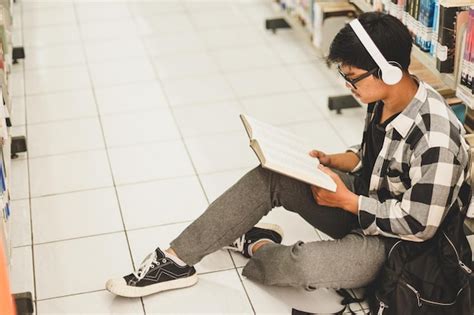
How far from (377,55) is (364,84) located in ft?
0.39

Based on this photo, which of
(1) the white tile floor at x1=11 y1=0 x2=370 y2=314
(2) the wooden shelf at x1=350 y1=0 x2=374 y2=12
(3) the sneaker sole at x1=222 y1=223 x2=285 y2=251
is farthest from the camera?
(2) the wooden shelf at x1=350 y1=0 x2=374 y2=12

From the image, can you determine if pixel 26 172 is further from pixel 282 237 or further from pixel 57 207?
pixel 282 237

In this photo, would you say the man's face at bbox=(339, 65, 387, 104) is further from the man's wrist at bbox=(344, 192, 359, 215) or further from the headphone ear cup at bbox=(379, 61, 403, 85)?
the man's wrist at bbox=(344, 192, 359, 215)

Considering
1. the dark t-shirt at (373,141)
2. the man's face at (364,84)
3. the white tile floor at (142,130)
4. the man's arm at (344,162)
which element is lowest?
the white tile floor at (142,130)

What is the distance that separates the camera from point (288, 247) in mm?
2488

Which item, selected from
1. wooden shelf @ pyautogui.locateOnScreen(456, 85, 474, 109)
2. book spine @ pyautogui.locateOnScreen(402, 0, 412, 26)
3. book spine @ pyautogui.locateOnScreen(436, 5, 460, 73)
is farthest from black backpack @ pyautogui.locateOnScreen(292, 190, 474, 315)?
book spine @ pyautogui.locateOnScreen(402, 0, 412, 26)

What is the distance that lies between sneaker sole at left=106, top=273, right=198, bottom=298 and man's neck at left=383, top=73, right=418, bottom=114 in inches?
38.2

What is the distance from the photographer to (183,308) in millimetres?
2592

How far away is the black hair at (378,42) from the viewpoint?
2.09 m

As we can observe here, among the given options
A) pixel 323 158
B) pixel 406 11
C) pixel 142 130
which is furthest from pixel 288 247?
pixel 142 130

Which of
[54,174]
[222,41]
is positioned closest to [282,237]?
[54,174]

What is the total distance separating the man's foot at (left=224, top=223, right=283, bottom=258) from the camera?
9.07 feet

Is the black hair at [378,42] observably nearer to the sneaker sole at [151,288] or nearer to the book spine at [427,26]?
the book spine at [427,26]

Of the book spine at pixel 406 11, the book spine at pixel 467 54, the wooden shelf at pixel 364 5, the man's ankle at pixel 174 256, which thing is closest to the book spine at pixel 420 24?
the book spine at pixel 406 11
